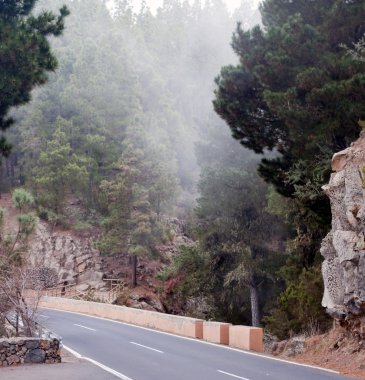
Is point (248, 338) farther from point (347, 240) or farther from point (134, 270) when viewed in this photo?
point (134, 270)

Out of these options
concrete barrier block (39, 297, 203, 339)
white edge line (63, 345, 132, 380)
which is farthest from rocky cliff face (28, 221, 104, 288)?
white edge line (63, 345, 132, 380)

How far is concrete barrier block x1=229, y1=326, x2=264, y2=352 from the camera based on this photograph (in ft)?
62.7

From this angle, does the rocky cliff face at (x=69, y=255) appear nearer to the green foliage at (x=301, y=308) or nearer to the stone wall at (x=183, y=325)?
the stone wall at (x=183, y=325)

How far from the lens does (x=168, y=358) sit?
17.3 m

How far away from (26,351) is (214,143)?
88.4 ft

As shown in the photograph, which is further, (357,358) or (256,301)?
(256,301)

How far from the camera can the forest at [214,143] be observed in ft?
60.5

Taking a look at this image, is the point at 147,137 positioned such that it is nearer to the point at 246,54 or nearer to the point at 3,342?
the point at 246,54

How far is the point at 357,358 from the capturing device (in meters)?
16.0

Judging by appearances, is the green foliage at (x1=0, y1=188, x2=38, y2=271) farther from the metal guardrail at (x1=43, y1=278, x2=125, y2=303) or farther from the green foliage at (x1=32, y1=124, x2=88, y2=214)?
the green foliage at (x1=32, y1=124, x2=88, y2=214)

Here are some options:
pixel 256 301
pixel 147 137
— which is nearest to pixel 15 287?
pixel 256 301

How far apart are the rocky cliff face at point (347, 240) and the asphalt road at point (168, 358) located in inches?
96.6

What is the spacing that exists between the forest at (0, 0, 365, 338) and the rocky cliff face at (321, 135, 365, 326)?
1163 millimetres

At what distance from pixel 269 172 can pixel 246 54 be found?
4.13 meters
